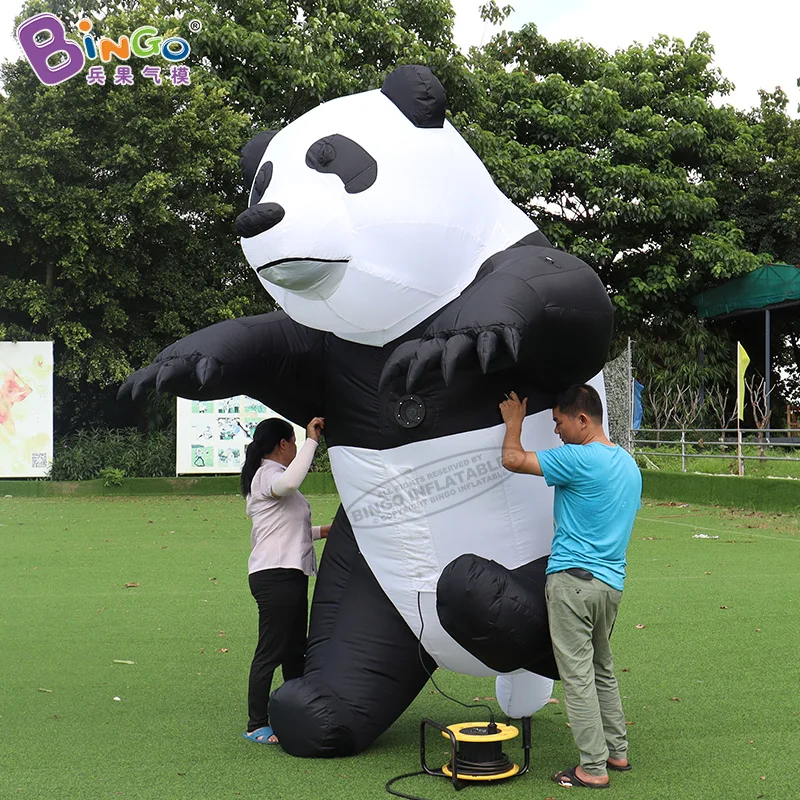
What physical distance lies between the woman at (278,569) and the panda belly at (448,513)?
41cm

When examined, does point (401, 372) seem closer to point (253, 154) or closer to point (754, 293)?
point (253, 154)

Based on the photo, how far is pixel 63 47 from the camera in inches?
620

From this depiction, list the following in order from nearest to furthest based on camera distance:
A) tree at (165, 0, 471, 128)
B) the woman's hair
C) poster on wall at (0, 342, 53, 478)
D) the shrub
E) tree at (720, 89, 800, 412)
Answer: the woman's hair
poster on wall at (0, 342, 53, 478)
the shrub
tree at (165, 0, 471, 128)
tree at (720, 89, 800, 412)

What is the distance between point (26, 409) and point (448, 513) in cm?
1319

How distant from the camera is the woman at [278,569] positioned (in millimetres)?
4176

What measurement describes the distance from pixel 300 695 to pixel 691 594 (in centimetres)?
438

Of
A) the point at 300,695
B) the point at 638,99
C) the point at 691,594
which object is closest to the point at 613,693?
the point at 300,695

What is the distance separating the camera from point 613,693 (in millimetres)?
3617

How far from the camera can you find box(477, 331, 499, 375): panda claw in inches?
122

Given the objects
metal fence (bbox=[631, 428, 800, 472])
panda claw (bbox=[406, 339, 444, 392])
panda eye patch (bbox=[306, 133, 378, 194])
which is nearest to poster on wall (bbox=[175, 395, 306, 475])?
metal fence (bbox=[631, 428, 800, 472])

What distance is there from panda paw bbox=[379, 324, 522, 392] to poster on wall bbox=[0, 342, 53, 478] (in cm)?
1355

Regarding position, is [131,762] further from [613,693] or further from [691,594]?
[691,594]

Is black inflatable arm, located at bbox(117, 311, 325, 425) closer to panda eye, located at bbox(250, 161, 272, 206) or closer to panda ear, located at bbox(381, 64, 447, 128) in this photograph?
panda eye, located at bbox(250, 161, 272, 206)

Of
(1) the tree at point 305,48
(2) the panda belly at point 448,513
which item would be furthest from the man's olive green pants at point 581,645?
(1) the tree at point 305,48
